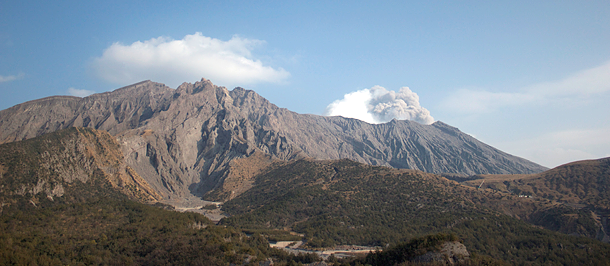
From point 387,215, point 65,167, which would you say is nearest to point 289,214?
point 387,215

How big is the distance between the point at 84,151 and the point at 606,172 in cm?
22679

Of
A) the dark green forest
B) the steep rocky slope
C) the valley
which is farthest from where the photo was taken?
the steep rocky slope

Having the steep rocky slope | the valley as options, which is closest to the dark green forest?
the valley

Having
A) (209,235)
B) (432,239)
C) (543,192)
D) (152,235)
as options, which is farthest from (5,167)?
(543,192)

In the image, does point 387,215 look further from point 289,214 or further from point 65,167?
point 65,167

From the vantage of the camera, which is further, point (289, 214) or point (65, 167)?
point (65, 167)

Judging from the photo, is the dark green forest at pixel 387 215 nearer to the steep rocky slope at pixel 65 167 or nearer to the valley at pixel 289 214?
the valley at pixel 289 214

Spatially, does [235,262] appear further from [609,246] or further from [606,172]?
[606,172]

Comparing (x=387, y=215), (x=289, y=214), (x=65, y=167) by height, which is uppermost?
(x=65, y=167)

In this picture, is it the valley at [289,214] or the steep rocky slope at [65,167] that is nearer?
the valley at [289,214]

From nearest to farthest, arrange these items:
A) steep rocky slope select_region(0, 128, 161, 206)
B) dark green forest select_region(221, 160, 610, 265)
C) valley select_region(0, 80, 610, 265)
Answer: valley select_region(0, 80, 610, 265), dark green forest select_region(221, 160, 610, 265), steep rocky slope select_region(0, 128, 161, 206)

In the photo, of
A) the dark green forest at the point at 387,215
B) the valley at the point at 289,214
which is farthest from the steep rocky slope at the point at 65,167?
the dark green forest at the point at 387,215

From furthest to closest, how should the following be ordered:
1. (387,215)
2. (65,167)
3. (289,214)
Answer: (65,167), (289,214), (387,215)

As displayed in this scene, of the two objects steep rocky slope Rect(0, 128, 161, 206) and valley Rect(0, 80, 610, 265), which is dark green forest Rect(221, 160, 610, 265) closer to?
valley Rect(0, 80, 610, 265)
